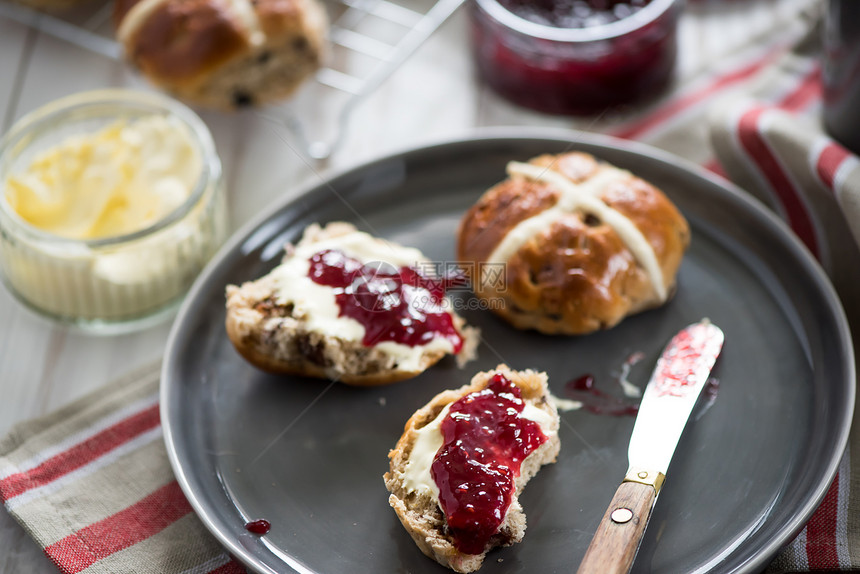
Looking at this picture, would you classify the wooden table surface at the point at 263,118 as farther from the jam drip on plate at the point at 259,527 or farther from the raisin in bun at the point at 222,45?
the jam drip on plate at the point at 259,527

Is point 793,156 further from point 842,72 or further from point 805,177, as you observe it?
point 842,72

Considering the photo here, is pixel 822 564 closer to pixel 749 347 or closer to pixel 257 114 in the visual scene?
pixel 749 347

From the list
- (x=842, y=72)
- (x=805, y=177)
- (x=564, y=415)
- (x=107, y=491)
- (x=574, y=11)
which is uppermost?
(x=842, y=72)

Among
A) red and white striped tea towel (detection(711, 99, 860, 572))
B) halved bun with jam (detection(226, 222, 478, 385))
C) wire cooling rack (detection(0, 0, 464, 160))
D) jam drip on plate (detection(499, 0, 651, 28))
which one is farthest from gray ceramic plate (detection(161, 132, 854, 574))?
wire cooling rack (detection(0, 0, 464, 160))

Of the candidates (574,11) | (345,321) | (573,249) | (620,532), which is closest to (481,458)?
(620,532)

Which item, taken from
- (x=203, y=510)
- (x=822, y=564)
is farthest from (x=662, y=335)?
(x=203, y=510)

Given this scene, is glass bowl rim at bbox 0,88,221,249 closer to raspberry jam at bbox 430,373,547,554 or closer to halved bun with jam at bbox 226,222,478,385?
halved bun with jam at bbox 226,222,478,385
